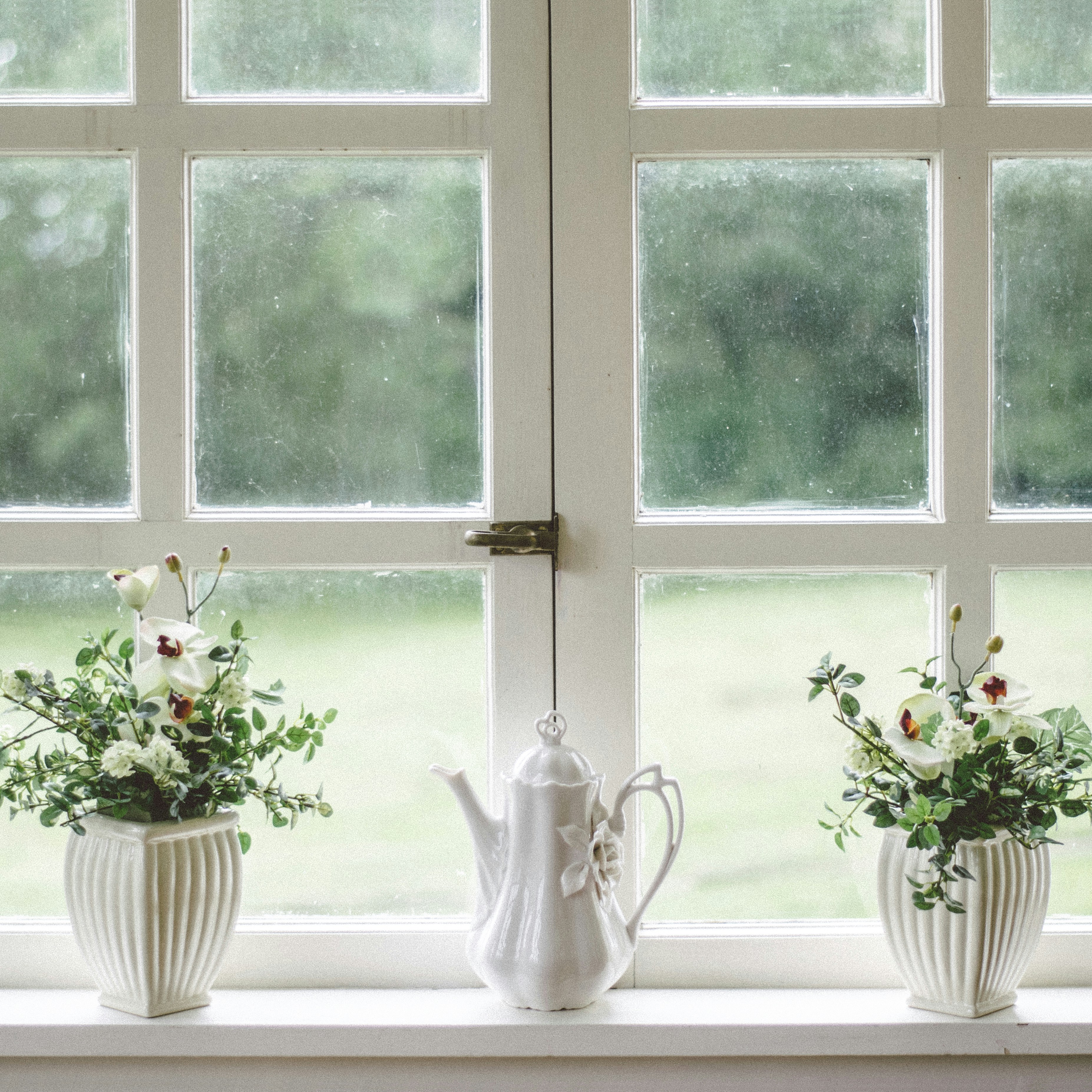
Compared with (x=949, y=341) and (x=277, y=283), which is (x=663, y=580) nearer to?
(x=949, y=341)

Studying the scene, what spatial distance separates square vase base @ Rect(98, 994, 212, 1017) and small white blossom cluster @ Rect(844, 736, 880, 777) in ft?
2.53

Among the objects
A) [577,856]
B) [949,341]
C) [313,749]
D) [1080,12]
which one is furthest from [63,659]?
[1080,12]

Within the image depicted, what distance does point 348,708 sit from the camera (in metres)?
1.32

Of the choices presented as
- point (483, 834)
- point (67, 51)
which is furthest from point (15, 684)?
point (67, 51)

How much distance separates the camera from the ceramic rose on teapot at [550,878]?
45.3 inches

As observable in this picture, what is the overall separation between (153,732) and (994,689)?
907 mm

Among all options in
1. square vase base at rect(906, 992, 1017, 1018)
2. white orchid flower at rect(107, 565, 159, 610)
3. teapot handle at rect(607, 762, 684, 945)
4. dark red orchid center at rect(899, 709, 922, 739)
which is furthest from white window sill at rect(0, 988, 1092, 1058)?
white orchid flower at rect(107, 565, 159, 610)

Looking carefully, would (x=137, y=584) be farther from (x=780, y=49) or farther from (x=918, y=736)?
(x=780, y=49)

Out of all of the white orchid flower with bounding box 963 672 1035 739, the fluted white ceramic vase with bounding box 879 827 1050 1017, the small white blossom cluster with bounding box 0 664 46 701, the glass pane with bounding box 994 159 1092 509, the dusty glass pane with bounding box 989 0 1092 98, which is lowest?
the fluted white ceramic vase with bounding box 879 827 1050 1017

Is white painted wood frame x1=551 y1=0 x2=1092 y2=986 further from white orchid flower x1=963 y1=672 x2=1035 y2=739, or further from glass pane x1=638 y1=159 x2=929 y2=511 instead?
white orchid flower x1=963 y1=672 x2=1035 y2=739

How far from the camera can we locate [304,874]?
1317 millimetres

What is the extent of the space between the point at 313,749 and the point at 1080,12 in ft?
4.22

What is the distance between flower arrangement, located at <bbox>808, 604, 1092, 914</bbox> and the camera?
113cm

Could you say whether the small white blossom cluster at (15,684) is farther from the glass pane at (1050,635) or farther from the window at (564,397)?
the glass pane at (1050,635)
